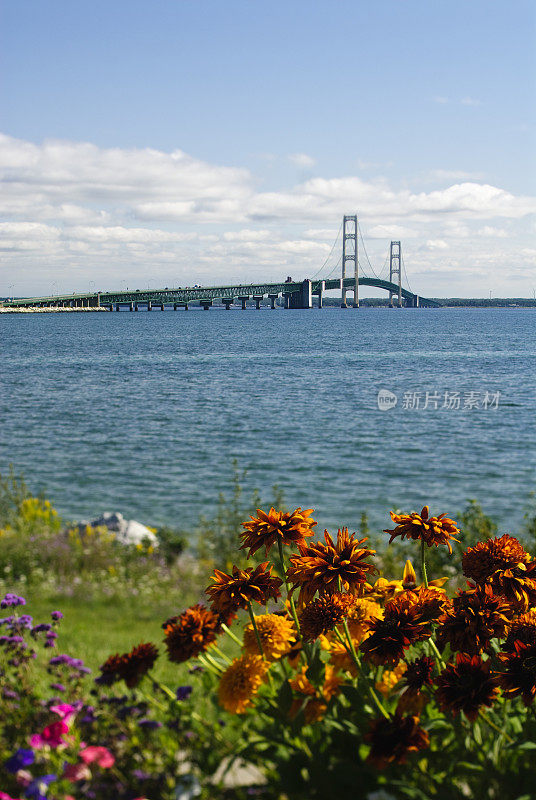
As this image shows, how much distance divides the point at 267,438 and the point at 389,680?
14.8 m

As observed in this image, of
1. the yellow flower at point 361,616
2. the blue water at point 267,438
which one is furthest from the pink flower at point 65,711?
the blue water at point 267,438

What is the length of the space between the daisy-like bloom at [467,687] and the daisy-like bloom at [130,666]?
103cm

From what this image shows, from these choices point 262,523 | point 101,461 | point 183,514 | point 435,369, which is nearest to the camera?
point 262,523

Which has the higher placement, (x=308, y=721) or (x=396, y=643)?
(x=396, y=643)

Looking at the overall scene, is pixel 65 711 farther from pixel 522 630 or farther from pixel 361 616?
pixel 522 630


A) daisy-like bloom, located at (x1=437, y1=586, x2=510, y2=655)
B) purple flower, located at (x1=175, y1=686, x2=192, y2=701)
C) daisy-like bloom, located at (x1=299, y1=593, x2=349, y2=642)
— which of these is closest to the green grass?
purple flower, located at (x1=175, y1=686, x2=192, y2=701)

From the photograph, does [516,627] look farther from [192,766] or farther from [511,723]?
[192,766]

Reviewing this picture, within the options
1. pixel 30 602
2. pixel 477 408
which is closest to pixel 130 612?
pixel 30 602

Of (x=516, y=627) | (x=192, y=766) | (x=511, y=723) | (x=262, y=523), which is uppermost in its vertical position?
(x=262, y=523)

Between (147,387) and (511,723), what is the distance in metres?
27.7

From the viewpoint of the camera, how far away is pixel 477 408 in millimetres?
24297

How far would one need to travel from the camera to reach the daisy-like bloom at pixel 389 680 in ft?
9.03

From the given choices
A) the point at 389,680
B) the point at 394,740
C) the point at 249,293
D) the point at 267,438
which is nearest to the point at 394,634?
the point at 394,740

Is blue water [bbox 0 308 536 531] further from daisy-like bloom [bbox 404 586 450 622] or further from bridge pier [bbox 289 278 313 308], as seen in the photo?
bridge pier [bbox 289 278 313 308]
